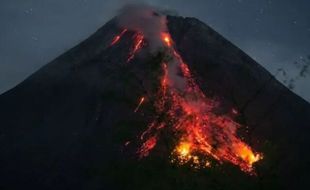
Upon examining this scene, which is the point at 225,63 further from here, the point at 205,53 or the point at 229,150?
the point at 229,150

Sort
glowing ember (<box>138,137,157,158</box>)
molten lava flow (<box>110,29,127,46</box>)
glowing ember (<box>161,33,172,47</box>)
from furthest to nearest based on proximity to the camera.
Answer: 1. glowing ember (<box>161,33,172,47</box>)
2. molten lava flow (<box>110,29,127,46</box>)
3. glowing ember (<box>138,137,157,158</box>)

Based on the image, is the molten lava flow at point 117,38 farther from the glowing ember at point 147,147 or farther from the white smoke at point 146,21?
the glowing ember at point 147,147

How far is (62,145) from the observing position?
128ft

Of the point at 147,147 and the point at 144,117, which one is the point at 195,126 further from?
the point at 144,117

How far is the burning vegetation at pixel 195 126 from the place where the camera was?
30281 mm

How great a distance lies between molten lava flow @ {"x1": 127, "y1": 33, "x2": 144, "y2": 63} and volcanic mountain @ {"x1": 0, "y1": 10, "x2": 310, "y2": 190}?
120 mm

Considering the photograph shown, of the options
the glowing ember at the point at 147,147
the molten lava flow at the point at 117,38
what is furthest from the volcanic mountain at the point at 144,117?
the molten lava flow at the point at 117,38

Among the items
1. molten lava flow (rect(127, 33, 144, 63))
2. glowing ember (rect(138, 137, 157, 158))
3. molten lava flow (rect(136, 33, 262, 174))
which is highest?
molten lava flow (rect(136, 33, 262, 174))

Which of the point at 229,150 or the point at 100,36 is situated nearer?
the point at 229,150

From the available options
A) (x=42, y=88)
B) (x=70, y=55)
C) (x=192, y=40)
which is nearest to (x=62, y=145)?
(x=42, y=88)

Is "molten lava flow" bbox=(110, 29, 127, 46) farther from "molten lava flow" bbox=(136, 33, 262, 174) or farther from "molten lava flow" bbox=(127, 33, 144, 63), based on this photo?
"molten lava flow" bbox=(136, 33, 262, 174)

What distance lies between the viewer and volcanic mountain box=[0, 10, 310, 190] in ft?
90.7

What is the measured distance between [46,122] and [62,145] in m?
5.47

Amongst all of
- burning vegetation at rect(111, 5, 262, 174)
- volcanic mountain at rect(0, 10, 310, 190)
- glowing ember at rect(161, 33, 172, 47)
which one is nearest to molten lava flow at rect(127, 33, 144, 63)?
burning vegetation at rect(111, 5, 262, 174)
